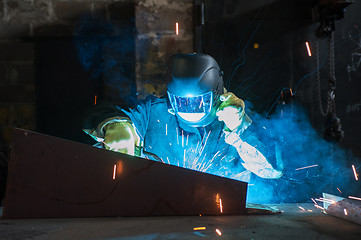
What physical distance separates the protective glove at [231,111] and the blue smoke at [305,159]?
460 mm

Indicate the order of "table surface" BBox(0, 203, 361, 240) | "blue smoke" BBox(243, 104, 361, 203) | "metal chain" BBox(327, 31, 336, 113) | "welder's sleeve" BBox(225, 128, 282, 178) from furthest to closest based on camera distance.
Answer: "blue smoke" BBox(243, 104, 361, 203)
"welder's sleeve" BBox(225, 128, 282, 178)
"metal chain" BBox(327, 31, 336, 113)
"table surface" BBox(0, 203, 361, 240)

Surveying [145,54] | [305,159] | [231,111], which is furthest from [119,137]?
[305,159]

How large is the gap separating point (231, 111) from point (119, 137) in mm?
1007

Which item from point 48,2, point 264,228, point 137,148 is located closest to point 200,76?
point 137,148

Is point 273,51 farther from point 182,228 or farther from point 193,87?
point 182,228

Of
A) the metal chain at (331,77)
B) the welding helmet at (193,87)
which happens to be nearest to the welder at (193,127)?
the welding helmet at (193,87)

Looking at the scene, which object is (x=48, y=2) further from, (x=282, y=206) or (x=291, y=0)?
(x=282, y=206)

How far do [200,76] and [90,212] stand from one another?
1343 millimetres

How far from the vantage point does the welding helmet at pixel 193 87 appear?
263 cm

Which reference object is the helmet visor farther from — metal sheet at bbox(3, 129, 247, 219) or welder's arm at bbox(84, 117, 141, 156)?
metal sheet at bbox(3, 129, 247, 219)

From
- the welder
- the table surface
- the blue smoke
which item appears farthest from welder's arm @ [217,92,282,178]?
the table surface

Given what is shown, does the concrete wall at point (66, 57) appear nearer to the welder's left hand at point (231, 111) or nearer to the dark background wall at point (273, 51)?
the dark background wall at point (273, 51)

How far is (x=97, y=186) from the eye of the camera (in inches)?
84.8

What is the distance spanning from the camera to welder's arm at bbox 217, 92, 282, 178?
2877mm
